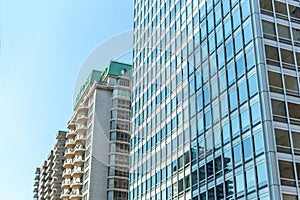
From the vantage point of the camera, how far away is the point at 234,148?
38.3m

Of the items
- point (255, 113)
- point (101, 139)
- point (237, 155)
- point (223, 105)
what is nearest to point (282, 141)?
point (255, 113)

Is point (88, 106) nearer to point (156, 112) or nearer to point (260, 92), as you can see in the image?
point (156, 112)

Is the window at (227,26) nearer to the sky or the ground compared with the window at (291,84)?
nearer to the sky

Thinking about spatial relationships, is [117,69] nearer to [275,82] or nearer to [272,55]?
[272,55]

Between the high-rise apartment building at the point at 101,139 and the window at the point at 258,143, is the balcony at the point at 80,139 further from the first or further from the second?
the window at the point at 258,143

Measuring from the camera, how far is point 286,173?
3362 centimetres

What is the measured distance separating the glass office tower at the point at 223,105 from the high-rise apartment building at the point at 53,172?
5562cm

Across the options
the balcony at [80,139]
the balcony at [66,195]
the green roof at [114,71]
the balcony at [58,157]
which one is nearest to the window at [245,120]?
the green roof at [114,71]

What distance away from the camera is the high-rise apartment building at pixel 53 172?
370 ft

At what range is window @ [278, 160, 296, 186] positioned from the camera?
108ft

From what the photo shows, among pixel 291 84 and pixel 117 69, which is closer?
pixel 291 84

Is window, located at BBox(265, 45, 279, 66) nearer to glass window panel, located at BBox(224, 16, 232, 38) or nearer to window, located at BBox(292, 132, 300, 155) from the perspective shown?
glass window panel, located at BBox(224, 16, 232, 38)

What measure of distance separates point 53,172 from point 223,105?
8418 centimetres

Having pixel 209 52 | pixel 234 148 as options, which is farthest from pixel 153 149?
pixel 234 148
